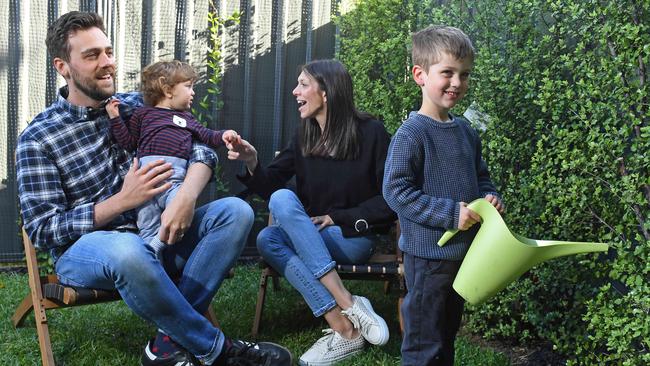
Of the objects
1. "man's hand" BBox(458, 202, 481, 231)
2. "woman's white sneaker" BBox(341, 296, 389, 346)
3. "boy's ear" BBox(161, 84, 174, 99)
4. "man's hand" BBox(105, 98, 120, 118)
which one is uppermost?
"boy's ear" BBox(161, 84, 174, 99)

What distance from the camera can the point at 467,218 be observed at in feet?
8.41

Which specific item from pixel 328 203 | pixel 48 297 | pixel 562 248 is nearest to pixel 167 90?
pixel 328 203

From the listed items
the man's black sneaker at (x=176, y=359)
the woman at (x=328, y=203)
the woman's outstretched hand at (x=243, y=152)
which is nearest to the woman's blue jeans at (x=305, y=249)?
the woman at (x=328, y=203)

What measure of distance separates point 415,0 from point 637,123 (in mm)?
1987

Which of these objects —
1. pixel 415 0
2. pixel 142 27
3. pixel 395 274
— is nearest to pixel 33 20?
pixel 142 27

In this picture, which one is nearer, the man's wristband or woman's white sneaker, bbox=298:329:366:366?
woman's white sneaker, bbox=298:329:366:366

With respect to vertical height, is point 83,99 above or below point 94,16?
below

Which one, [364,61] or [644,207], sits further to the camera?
[364,61]

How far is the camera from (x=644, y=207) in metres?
2.81

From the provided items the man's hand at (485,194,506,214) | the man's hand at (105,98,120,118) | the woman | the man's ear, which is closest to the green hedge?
the man's hand at (485,194,506,214)

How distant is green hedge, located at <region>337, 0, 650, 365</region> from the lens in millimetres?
2736

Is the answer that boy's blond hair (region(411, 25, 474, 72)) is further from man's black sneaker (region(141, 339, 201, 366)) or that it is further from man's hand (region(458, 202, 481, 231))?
man's black sneaker (region(141, 339, 201, 366))

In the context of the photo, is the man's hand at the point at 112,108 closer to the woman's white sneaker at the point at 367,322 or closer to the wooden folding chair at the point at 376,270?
the wooden folding chair at the point at 376,270

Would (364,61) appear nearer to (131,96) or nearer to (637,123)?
(131,96)
